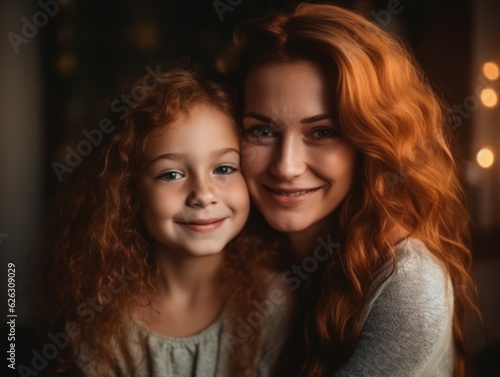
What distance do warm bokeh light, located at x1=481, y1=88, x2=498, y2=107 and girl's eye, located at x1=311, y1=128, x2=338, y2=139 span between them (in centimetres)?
36

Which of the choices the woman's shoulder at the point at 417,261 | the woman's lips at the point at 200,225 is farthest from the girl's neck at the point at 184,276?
the woman's shoulder at the point at 417,261

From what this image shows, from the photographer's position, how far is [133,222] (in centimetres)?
98

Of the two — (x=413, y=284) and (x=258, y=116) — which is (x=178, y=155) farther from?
(x=413, y=284)

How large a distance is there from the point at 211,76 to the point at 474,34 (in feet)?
1.66

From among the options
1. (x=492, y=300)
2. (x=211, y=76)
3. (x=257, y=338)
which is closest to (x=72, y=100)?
(x=211, y=76)

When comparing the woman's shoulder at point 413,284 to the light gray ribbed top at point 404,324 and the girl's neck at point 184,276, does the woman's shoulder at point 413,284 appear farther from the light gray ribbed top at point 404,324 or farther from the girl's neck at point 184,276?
the girl's neck at point 184,276

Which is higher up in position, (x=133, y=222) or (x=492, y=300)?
(x=133, y=222)

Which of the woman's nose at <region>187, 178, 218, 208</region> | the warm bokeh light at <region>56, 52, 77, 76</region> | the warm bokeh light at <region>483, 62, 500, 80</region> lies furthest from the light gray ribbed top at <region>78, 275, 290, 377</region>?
the warm bokeh light at <region>56, 52, 77, 76</region>

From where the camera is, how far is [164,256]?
3.30ft

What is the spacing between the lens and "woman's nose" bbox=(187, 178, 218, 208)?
0.88 meters

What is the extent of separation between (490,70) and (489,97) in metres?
0.05

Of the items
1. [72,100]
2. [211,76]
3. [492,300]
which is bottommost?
[492,300]

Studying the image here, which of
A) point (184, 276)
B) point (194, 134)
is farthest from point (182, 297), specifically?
point (194, 134)

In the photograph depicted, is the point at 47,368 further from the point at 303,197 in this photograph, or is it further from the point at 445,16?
the point at 445,16
